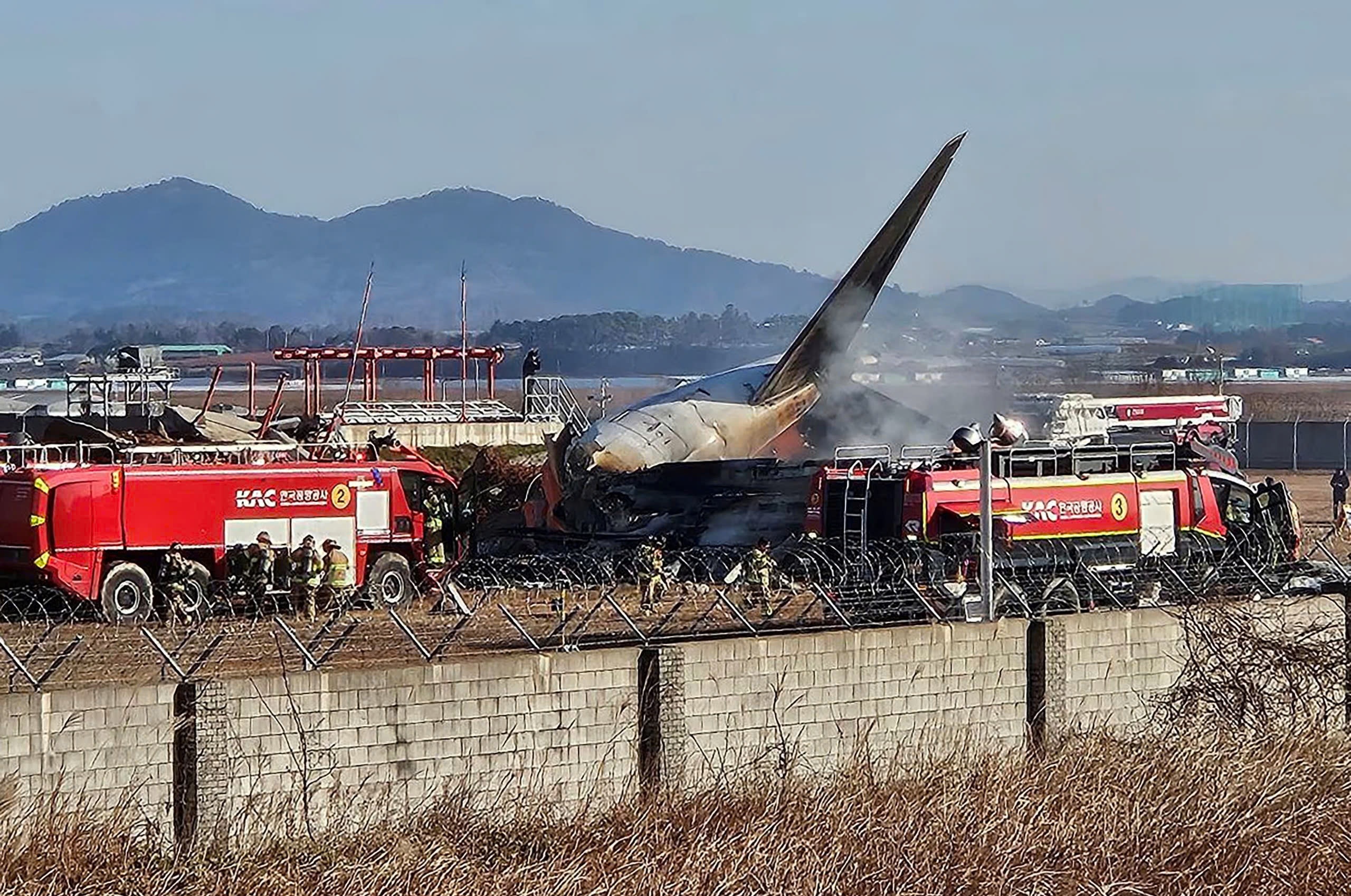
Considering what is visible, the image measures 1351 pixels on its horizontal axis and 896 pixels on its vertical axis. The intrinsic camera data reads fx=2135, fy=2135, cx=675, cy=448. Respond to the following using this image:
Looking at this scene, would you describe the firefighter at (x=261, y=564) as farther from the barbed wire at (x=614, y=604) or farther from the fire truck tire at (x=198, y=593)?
the fire truck tire at (x=198, y=593)

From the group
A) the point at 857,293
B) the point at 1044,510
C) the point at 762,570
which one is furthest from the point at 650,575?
the point at 857,293

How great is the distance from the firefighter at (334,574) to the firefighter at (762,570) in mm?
5875

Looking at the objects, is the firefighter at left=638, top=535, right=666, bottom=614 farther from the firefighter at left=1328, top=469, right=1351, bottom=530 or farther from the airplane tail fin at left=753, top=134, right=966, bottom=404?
the firefighter at left=1328, top=469, right=1351, bottom=530

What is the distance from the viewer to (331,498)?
32.3 metres

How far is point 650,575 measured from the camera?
2853 cm

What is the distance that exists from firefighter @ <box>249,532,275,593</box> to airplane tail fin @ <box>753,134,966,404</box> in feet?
55.8

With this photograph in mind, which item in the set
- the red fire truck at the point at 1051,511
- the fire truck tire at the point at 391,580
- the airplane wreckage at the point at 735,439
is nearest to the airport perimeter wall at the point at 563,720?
the red fire truck at the point at 1051,511

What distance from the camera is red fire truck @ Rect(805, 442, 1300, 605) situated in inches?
1171

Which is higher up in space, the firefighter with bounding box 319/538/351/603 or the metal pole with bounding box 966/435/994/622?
the metal pole with bounding box 966/435/994/622

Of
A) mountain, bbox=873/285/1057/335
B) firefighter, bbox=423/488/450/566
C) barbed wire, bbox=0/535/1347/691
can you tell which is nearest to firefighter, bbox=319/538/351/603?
barbed wire, bbox=0/535/1347/691

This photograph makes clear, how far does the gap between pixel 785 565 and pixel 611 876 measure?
13.3 metres

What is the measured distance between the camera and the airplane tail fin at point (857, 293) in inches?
1799

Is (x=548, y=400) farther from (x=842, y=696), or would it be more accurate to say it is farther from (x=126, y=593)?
(x=842, y=696)

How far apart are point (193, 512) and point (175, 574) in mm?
1030
